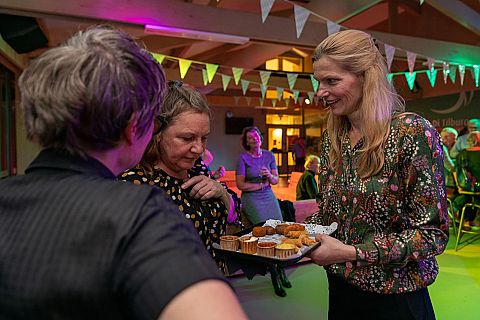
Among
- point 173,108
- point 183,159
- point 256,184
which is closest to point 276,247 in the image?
point 183,159

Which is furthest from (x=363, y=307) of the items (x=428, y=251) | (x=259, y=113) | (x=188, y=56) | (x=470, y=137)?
(x=259, y=113)

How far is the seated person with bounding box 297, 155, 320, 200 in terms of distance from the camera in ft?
16.6

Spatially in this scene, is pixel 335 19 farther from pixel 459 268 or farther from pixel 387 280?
pixel 387 280

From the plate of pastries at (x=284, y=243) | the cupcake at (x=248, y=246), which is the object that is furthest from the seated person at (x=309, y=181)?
the cupcake at (x=248, y=246)

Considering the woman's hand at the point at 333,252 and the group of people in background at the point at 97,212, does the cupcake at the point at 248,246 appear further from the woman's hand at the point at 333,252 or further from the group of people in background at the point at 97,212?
the group of people in background at the point at 97,212

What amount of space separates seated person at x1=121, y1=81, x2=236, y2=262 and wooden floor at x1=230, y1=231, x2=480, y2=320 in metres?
2.16

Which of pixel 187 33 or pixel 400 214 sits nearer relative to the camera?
pixel 400 214

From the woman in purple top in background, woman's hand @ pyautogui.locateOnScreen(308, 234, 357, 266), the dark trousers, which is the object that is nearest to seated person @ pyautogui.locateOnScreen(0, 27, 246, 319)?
woman's hand @ pyautogui.locateOnScreen(308, 234, 357, 266)

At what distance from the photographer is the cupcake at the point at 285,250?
142 centimetres

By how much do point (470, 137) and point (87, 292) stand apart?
20.3 feet

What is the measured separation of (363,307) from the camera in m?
1.35

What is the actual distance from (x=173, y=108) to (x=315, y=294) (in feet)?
9.59

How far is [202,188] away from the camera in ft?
4.41

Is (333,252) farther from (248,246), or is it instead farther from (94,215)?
(94,215)
